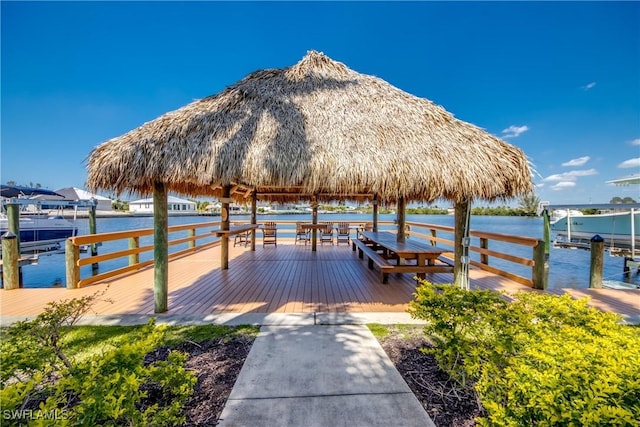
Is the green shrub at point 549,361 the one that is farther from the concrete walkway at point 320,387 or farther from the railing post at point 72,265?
the railing post at point 72,265

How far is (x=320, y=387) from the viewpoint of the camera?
210 cm

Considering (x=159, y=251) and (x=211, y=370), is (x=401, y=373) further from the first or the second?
(x=159, y=251)

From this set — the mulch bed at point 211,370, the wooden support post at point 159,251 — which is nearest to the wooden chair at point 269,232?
the wooden support post at point 159,251

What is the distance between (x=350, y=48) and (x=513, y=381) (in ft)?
46.3

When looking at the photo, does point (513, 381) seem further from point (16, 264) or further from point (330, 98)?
point (16, 264)

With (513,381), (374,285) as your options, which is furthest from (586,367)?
(374,285)

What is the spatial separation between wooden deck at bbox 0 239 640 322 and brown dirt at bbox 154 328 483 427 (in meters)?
0.91

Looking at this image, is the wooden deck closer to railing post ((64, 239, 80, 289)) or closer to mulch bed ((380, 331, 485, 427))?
railing post ((64, 239, 80, 289))

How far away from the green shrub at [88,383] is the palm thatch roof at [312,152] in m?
2.10

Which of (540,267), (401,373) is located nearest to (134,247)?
(401,373)

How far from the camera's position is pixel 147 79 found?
1227 centimetres

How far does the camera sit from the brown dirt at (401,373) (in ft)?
6.01

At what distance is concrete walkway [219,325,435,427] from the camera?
1774 mm

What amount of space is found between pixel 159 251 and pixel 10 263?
346 cm
